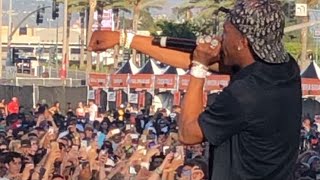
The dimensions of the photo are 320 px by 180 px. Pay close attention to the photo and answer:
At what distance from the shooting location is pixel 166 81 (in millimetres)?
32031

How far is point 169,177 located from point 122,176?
0.64m

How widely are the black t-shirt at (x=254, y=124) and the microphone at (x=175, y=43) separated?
367mm

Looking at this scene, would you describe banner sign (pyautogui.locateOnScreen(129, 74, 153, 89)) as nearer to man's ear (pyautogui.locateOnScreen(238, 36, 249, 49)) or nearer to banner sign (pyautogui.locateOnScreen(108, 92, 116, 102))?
banner sign (pyautogui.locateOnScreen(108, 92, 116, 102))

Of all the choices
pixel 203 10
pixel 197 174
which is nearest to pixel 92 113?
pixel 197 174

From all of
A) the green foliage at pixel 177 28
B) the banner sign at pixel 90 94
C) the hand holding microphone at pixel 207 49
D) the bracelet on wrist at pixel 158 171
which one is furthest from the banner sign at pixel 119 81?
the hand holding microphone at pixel 207 49

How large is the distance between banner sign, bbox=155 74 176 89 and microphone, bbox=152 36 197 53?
90.7 feet

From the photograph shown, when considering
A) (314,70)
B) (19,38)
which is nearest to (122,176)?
(314,70)

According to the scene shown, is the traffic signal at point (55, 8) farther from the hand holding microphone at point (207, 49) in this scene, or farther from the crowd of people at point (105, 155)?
the hand holding microphone at point (207, 49)

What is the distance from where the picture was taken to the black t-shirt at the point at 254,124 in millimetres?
3289

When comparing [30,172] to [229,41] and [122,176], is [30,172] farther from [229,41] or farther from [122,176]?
[229,41]

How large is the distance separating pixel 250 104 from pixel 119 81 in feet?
102

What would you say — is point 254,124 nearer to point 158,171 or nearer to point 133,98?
point 158,171

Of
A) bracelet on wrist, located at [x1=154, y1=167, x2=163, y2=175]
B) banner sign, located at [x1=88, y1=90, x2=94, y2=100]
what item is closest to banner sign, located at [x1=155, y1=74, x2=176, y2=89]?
banner sign, located at [x1=88, y1=90, x2=94, y2=100]

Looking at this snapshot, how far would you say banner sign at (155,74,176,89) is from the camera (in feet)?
104
